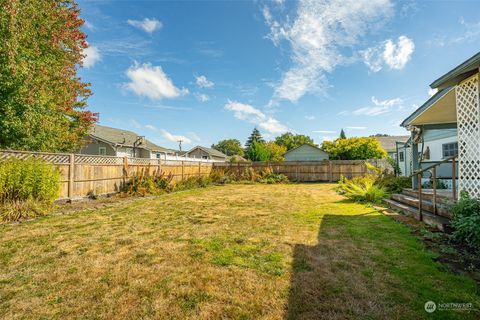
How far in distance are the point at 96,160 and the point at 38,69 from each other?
480 cm

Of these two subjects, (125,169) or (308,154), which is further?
(308,154)

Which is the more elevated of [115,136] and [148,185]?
[115,136]

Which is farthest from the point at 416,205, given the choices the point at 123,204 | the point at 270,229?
the point at 123,204

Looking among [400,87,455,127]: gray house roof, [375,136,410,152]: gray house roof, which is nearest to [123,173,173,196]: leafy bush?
[400,87,455,127]: gray house roof

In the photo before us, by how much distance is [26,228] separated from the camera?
4.48 m

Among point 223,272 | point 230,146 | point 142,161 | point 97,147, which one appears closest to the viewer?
point 223,272

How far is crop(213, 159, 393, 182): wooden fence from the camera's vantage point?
50.8 ft

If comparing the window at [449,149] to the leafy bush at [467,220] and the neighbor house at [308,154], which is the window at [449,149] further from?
the neighbor house at [308,154]

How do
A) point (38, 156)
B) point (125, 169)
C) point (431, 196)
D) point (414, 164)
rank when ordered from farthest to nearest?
1. point (125, 169)
2. point (414, 164)
3. point (38, 156)
4. point (431, 196)

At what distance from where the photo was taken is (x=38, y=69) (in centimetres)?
890

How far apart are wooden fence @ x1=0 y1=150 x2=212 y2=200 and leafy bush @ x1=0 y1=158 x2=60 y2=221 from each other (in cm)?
44

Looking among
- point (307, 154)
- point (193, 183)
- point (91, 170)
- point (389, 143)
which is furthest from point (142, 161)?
point (389, 143)

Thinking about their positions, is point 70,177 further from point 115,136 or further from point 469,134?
point 115,136

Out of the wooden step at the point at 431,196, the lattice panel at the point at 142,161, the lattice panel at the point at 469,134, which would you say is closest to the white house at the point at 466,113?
the lattice panel at the point at 469,134
